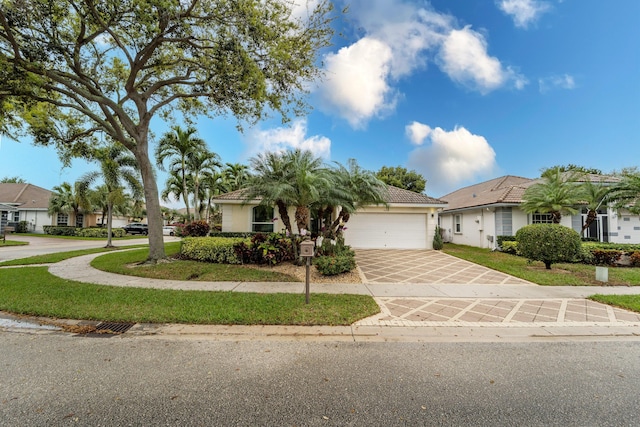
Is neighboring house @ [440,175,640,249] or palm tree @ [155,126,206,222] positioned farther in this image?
palm tree @ [155,126,206,222]

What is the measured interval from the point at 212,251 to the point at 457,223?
59.1 ft

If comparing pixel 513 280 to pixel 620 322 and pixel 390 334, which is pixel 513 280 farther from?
pixel 390 334

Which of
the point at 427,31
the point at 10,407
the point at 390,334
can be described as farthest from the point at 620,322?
the point at 427,31

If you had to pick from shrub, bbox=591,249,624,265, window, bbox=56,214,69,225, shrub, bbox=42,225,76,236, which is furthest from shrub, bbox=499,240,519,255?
window, bbox=56,214,69,225

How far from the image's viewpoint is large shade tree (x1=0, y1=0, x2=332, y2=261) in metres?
7.55

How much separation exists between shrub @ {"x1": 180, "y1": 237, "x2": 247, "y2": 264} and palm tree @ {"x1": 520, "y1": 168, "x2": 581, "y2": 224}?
13.3 metres

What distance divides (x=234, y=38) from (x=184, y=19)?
162cm

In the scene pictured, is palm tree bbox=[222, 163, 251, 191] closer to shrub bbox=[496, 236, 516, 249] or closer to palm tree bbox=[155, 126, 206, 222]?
palm tree bbox=[155, 126, 206, 222]

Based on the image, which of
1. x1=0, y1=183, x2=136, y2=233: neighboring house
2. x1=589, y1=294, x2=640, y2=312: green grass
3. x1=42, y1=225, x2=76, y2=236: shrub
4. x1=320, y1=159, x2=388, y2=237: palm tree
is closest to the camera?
x1=589, y1=294, x2=640, y2=312: green grass

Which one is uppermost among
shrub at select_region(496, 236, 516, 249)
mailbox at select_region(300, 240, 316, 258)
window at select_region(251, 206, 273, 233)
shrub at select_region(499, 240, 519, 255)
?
window at select_region(251, 206, 273, 233)

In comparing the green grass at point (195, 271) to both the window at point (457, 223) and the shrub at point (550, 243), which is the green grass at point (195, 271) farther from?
the window at point (457, 223)

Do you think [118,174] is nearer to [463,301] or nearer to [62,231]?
[62,231]

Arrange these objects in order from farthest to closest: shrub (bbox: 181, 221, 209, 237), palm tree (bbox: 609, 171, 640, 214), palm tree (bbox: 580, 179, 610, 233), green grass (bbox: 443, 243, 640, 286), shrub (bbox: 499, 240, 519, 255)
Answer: shrub (bbox: 181, 221, 209, 237) < shrub (bbox: 499, 240, 519, 255) < palm tree (bbox: 580, 179, 610, 233) < palm tree (bbox: 609, 171, 640, 214) < green grass (bbox: 443, 243, 640, 286)

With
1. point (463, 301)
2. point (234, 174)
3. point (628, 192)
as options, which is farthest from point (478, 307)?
point (234, 174)
